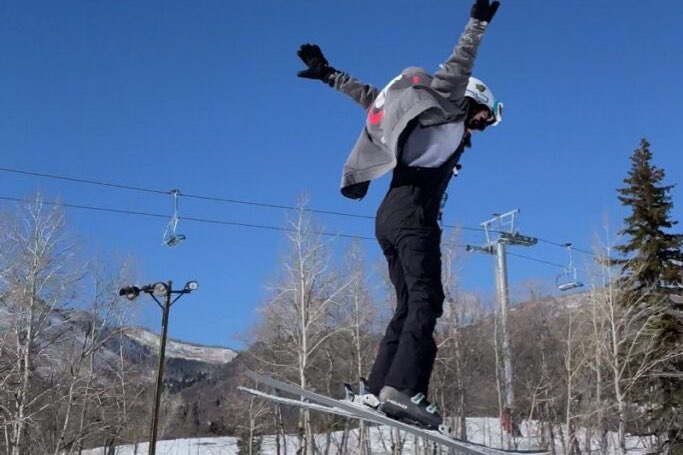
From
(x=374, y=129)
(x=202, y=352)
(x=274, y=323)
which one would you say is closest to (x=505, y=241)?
(x=274, y=323)

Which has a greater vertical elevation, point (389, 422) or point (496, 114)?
point (496, 114)

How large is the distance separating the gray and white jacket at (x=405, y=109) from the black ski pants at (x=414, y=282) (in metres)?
0.20

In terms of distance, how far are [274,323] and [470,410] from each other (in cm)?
1386

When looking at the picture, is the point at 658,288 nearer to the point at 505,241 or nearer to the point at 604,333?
the point at 604,333

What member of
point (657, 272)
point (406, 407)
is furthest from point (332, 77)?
point (657, 272)

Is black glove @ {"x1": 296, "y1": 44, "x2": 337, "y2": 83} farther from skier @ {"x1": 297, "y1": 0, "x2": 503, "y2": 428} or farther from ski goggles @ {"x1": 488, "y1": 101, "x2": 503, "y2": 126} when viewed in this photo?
ski goggles @ {"x1": 488, "y1": 101, "x2": 503, "y2": 126}

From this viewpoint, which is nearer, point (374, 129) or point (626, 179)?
point (374, 129)

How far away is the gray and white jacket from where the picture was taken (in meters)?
3.10

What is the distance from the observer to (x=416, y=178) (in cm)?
334

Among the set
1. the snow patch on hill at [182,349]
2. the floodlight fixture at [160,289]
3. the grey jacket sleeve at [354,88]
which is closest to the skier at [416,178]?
the grey jacket sleeve at [354,88]

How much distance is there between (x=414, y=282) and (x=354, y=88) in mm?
1294

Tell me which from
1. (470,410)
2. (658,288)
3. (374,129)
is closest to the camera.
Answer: (374,129)

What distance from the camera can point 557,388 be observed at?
1329 inches

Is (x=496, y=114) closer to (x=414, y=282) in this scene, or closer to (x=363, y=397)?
(x=414, y=282)
